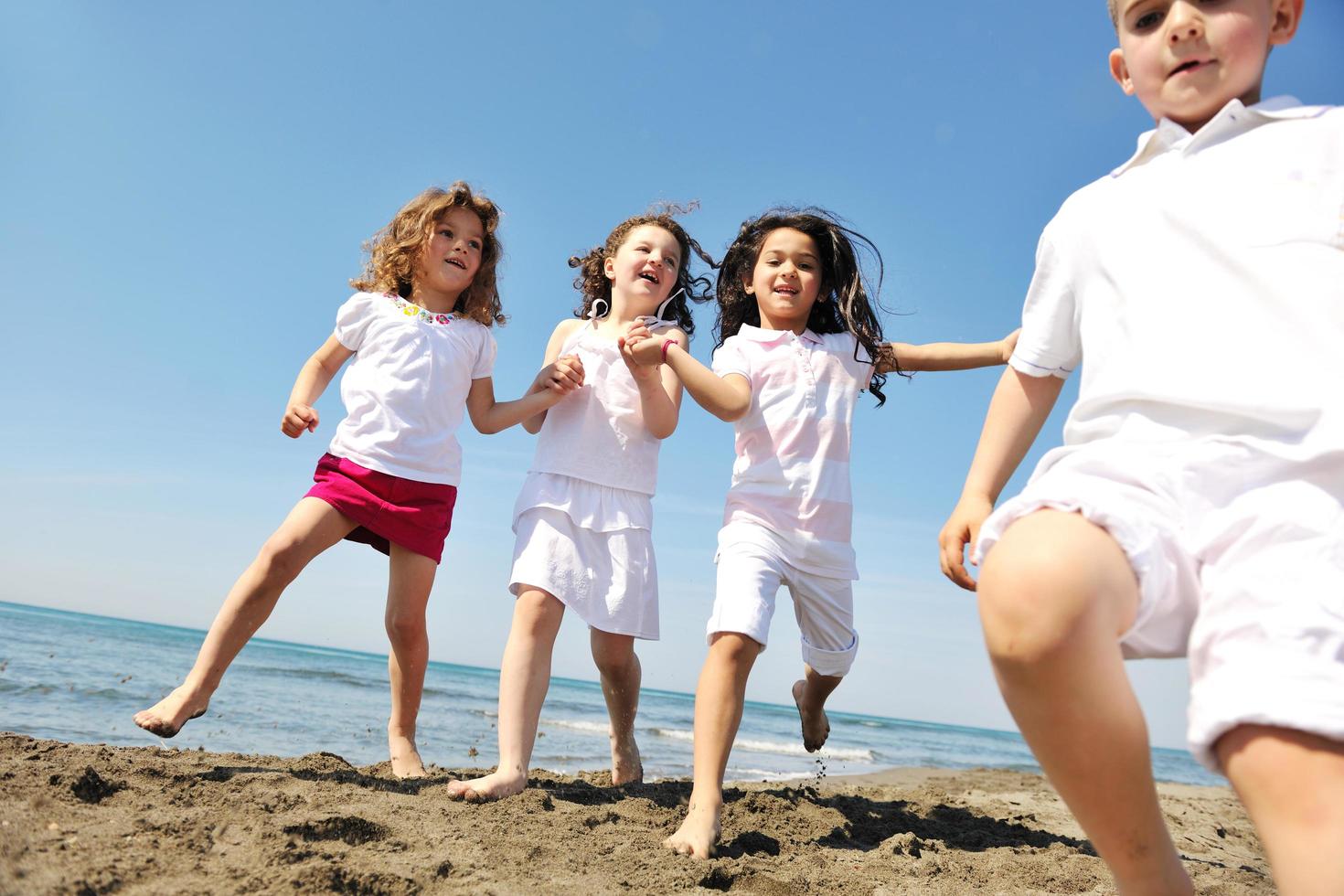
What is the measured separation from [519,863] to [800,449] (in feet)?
5.96

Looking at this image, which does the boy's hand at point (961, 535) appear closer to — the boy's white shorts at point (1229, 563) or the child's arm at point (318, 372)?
the boy's white shorts at point (1229, 563)

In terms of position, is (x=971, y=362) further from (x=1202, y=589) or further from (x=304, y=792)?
(x=304, y=792)

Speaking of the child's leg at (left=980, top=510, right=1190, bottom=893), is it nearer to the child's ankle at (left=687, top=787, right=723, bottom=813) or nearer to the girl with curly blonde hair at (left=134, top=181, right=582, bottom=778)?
the child's ankle at (left=687, top=787, right=723, bottom=813)

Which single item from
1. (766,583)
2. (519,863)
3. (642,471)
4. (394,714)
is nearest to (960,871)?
(766,583)

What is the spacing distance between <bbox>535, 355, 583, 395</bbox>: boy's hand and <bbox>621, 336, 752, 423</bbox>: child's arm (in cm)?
42

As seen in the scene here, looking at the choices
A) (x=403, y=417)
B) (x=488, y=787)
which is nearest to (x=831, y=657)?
(x=488, y=787)

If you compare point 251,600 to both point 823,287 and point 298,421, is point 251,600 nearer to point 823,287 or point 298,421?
point 298,421

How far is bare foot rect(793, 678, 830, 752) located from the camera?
13.5 ft

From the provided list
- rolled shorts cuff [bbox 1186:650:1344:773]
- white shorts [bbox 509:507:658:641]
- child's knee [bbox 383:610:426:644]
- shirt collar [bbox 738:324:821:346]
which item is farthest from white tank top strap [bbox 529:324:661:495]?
rolled shorts cuff [bbox 1186:650:1344:773]

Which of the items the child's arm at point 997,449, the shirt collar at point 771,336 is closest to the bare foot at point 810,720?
the shirt collar at point 771,336

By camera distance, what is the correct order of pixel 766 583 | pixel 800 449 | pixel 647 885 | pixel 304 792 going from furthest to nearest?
pixel 800 449, pixel 766 583, pixel 304 792, pixel 647 885

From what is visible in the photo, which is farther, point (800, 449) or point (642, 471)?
point (642, 471)

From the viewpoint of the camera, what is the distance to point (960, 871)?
9.84ft

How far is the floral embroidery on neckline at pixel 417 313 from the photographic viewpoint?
13.6ft
